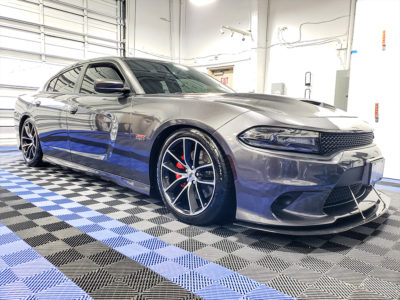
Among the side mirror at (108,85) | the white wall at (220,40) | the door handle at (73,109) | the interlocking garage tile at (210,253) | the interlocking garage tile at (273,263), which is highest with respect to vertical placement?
the white wall at (220,40)

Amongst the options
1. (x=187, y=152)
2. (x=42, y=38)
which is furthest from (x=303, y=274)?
(x=42, y=38)

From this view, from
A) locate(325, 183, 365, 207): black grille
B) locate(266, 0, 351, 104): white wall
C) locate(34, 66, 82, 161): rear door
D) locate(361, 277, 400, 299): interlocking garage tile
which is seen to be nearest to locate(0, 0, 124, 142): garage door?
locate(34, 66, 82, 161): rear door

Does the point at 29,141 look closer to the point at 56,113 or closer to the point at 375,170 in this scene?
the point at 56,113

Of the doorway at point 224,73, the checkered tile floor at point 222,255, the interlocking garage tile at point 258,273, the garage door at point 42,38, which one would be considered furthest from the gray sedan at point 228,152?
the doorway at point 224,73

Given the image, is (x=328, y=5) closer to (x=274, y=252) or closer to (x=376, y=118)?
(x=376, y=118)

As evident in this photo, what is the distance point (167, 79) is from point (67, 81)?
137 centimetres

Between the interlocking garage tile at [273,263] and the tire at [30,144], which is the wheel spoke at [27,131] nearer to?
the tire at [30,144]

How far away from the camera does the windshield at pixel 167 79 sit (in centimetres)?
237

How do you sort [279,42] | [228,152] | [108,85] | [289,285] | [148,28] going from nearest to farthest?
[289,285], [228,152], [108,85], [279,42], [148,28]

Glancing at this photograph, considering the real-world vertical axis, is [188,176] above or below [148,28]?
below

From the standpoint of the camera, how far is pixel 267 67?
9031mm

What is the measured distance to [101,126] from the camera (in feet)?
8.05

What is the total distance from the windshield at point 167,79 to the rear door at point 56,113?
35.6 inches

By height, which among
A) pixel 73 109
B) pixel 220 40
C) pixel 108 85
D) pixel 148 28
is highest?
pixel 148 28
